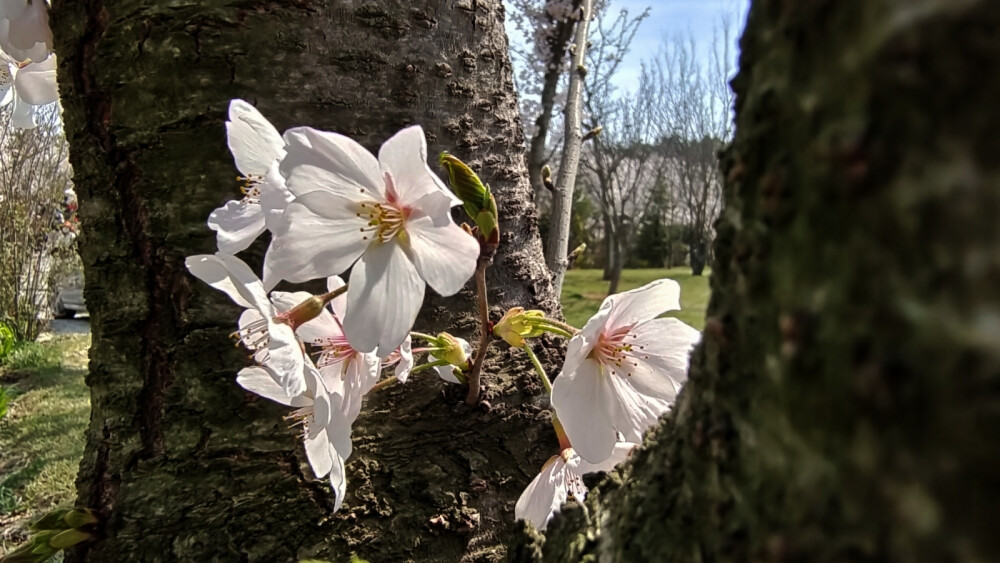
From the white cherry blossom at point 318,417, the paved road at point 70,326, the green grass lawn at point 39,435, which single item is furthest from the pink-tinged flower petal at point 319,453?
the paved road at point 70,326

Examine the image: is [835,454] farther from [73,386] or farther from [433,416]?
[73,386]

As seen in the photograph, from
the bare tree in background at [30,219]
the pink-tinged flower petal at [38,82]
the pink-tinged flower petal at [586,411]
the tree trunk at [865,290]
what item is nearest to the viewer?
the tree trunk at [865,290]

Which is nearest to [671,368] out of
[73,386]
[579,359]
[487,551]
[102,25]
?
[579,359]

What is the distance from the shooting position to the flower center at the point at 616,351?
0.65 m

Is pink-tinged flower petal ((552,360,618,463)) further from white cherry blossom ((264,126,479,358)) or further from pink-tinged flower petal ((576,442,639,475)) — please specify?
white cherry blossom ((264,126,479,358))

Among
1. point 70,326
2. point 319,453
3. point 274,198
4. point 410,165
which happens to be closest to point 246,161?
point 274,198

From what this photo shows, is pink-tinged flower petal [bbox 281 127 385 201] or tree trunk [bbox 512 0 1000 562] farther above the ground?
pink-tinged flower petal [bbox 281 127 385 201]

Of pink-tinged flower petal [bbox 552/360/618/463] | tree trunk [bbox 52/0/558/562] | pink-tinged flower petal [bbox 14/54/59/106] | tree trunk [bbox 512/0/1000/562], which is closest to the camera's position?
tree trunk [bbox 512/0/1000/562]

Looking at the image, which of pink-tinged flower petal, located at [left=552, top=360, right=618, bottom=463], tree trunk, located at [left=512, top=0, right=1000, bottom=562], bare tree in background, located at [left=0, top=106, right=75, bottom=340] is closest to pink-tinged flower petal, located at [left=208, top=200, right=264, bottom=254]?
pink-tinged flower petal, located at [left=552, top=360, right=618, bottom=463]

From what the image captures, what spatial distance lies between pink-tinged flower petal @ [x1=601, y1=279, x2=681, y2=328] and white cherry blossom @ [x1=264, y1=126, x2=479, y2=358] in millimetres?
205

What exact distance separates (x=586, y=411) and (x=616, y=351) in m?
0.08

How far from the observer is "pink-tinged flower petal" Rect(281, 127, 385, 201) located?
525 mm

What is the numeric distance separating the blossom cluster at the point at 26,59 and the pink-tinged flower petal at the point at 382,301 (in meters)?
0.71

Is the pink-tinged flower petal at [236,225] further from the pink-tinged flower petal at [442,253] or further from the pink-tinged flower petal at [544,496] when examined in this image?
the pink-tinged flower petal at [544,496]
